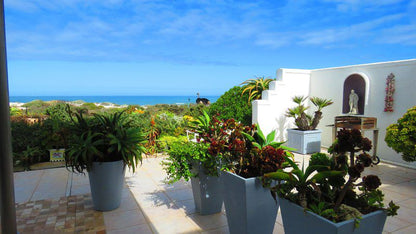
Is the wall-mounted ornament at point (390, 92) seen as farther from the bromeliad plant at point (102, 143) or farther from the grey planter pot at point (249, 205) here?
the bromeliad plant at point (102, 143)

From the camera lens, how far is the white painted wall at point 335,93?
5234 mm

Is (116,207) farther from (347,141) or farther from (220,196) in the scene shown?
(347,141)

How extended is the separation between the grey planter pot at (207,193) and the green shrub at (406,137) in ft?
10.2

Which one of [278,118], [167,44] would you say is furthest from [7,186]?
[167,44]

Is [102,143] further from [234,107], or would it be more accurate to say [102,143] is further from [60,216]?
[234,107]

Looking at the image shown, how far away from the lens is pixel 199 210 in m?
3.01

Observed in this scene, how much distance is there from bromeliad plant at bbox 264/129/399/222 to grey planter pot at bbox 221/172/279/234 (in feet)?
1.31

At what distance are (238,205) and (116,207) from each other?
1792mm

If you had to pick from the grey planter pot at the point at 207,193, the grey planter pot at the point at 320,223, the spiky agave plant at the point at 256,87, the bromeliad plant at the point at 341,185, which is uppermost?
the spiky agave plant at the point at 256,87

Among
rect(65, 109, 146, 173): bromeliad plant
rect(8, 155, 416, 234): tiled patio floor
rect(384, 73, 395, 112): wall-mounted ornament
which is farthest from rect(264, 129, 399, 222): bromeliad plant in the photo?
rect(384, 73, 395, 112): wall-mounted ornament

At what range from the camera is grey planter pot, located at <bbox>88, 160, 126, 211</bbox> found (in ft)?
9.88

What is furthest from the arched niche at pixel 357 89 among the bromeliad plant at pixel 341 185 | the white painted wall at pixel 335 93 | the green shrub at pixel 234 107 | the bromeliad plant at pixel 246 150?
the bromeliad plant at pixel 341 185

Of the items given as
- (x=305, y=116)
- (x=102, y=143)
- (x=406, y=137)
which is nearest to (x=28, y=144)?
(x=102, y=143)

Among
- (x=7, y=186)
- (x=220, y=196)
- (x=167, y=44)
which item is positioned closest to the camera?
(x=7, y=186)
